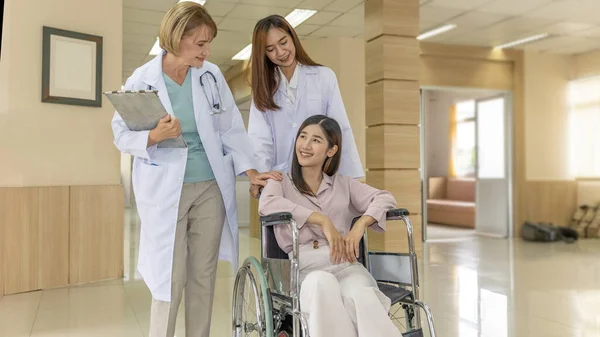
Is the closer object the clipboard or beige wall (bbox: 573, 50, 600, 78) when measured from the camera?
the clipboard

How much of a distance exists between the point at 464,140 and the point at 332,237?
35.9 feet

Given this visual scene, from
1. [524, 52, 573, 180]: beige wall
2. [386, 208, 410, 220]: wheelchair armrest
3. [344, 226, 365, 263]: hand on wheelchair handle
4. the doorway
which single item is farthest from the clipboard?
[524, 52, 573, 180]: beige wall

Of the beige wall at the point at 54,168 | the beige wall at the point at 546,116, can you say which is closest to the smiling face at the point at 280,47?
the beige wall at the point at 54,168

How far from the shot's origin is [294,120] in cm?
225

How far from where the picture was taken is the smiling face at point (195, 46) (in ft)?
5.94

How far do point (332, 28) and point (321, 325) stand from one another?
19.6 ft

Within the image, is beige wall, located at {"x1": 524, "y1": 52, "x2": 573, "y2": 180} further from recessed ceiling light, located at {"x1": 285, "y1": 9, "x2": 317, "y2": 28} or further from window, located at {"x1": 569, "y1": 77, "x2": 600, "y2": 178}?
recessed ceiling light, located at {"x1": 285, "y1": 9, "x2": 317, "y2": 28}

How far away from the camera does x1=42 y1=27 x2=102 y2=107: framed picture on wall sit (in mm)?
4379

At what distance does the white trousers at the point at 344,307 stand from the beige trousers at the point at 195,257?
0.46 metres

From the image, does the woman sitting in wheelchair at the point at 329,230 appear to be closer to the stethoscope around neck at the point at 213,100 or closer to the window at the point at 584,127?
the stethoscope around neck at the point at 213,100

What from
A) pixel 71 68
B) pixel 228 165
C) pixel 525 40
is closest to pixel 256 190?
pixel 228 165

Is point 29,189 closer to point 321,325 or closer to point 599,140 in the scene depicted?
point 321,325

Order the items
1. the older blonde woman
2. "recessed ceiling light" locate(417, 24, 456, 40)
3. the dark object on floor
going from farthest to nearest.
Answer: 1. the dark object on floor
2. "recessed ceiling light" locate(417, 24, 456, 40)
3. the older blonde woman

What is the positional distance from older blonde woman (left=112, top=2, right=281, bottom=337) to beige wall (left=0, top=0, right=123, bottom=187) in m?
2.84
